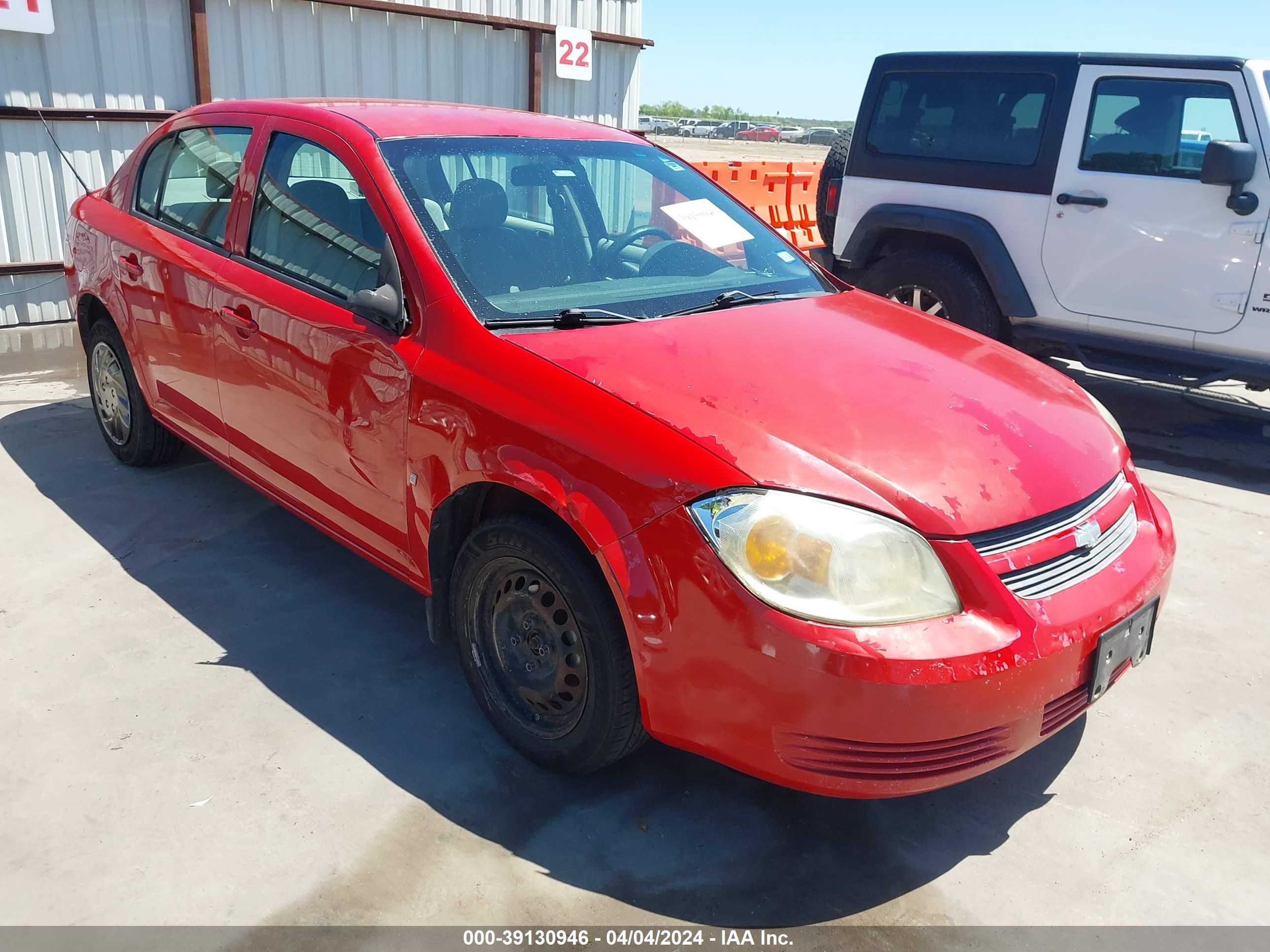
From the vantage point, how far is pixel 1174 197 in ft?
18.8

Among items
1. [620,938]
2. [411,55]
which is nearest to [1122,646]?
[620,938]

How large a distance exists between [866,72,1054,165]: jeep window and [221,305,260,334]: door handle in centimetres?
474

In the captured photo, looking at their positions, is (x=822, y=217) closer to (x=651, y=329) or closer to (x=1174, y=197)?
(x=1174, y=197)

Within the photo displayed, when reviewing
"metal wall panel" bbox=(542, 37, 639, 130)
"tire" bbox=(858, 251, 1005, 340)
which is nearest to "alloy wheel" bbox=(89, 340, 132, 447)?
"tire" bbox=(858, 251, 1005, 340)

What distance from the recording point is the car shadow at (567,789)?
254 cm

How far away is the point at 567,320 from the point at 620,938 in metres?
1.61

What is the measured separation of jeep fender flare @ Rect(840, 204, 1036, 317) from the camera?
6.30 metres

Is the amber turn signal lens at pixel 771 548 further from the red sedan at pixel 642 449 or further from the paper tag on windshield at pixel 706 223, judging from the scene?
the paper tag on windshield at pixel 706 223

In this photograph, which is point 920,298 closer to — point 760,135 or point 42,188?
point 42,188

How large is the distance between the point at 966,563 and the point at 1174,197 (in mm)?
4466

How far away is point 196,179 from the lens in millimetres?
4207

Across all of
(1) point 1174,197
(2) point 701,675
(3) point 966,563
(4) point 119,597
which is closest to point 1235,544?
(1) point 1174,197

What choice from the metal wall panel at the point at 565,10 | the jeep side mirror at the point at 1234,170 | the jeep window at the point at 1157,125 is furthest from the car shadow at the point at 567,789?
the metal wall panel at the point at 565,10

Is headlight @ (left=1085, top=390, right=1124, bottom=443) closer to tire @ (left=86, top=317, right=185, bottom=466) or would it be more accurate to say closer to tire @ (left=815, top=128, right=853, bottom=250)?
tire @ (left=86, top=317, right=185, bottom=466)
